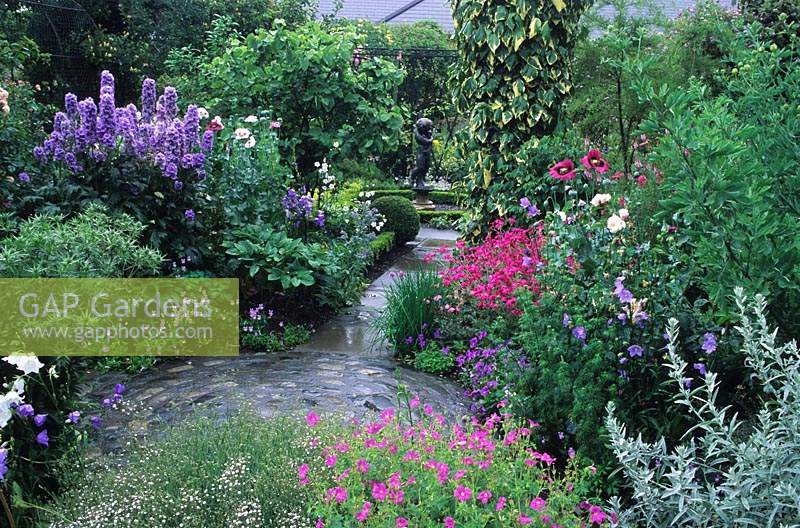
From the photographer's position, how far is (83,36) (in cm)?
1171

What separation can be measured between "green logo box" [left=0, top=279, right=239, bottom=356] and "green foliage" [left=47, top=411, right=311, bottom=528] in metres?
0.56

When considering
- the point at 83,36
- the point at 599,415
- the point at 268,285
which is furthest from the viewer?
the point at 83,36

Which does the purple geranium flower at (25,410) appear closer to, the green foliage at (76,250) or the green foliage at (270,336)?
the green foliage at (76,250)

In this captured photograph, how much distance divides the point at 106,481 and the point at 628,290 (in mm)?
2195

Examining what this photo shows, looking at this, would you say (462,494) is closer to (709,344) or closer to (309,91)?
(709,344)

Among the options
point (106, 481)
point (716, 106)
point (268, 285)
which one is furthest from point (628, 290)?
point (268, 285)

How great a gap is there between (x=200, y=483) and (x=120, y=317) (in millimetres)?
1873

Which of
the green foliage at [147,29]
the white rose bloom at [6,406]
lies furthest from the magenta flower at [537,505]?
the green foliage at [147,29]

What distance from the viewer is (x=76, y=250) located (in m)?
3.45

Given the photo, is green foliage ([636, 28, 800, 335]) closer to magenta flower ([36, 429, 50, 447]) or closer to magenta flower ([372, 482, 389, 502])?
magenta flower ([372, 482, 389, 502])

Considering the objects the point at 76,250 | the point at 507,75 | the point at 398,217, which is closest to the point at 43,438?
the point at 76,250

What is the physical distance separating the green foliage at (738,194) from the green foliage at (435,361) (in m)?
1.92

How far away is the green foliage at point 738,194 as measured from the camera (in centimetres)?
244

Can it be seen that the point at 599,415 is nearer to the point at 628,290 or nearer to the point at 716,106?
the point at 628,290
